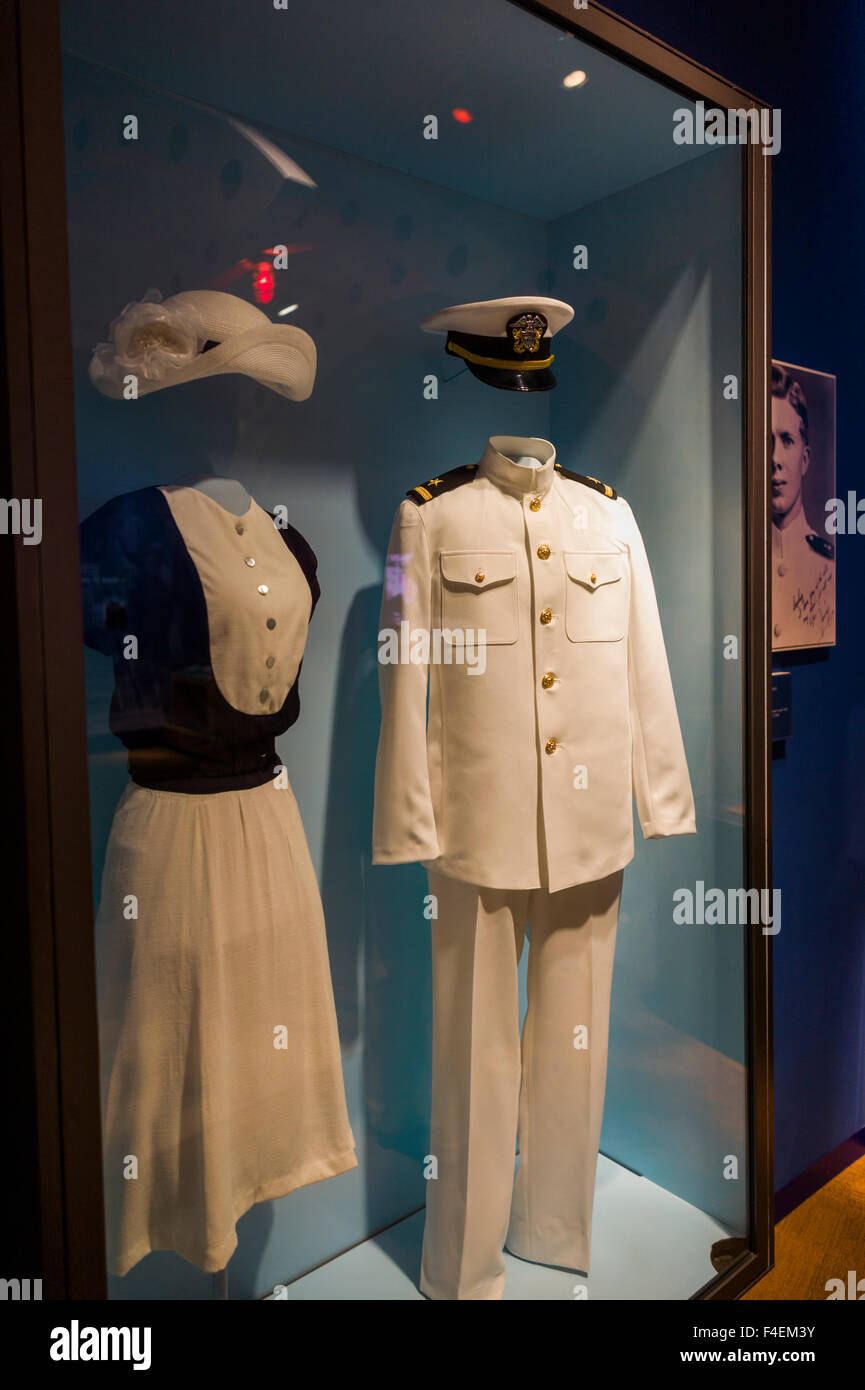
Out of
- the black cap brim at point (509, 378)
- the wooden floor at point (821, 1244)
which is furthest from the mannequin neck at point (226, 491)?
the wooden floor at point (821, 1244)

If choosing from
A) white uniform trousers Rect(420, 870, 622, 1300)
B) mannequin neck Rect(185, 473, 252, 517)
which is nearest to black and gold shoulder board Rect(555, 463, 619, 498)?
mannequin neck Rect(185, 473, 252, 517)

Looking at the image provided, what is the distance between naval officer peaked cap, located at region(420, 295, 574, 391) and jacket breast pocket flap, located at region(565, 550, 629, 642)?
363 mm

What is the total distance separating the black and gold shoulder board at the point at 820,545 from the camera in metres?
2.52

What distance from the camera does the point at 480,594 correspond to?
1.74m

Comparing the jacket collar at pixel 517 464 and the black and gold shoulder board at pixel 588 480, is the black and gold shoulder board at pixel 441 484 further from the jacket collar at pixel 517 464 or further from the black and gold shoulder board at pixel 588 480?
the black and gold shoulder board at pixel 588 480

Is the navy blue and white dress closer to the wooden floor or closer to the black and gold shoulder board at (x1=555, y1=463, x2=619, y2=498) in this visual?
the black and gold shoulder board at (x1=555, y1=463, x2=619, y2=498)

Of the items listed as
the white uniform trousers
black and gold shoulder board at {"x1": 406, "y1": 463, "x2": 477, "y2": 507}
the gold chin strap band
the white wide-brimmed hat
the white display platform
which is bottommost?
the white display platform

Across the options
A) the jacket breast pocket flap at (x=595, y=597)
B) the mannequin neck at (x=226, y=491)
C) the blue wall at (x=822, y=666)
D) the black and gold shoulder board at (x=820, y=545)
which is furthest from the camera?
the black and gold shoulder board at (x=820, y=545)

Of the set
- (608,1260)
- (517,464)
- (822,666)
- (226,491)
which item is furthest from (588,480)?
(608,1260)

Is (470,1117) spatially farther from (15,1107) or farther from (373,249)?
(373,249)

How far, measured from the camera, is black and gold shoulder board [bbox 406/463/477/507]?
5.71ft

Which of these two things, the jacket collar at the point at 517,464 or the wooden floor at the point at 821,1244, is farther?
the wooden floor at the point at 821,1244

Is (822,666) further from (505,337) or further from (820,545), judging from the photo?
(505,337)

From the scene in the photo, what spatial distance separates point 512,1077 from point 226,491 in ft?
4.15
